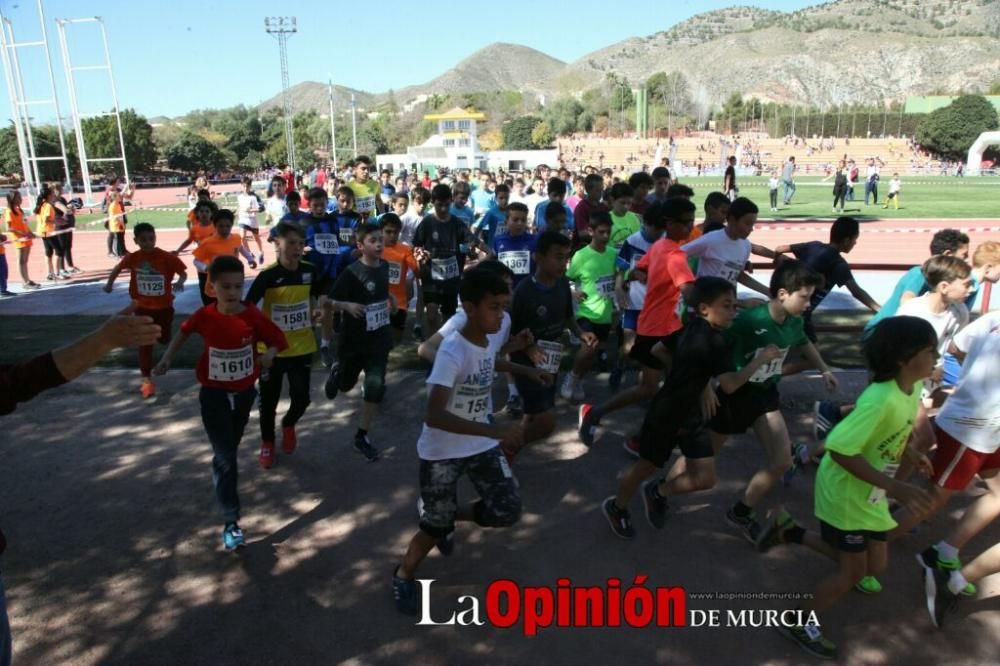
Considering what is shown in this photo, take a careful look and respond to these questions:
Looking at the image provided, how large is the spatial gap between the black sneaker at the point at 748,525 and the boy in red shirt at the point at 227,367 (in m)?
3.12

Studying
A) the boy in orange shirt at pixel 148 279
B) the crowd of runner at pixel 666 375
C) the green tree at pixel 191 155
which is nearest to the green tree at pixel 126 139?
the green tree at pixel 191 155

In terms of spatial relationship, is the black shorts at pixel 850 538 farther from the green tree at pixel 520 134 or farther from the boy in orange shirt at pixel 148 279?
the green tree at pixel 520 134

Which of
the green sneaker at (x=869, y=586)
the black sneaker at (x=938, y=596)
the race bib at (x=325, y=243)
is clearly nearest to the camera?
the black sneaker at (x=938, y=596)

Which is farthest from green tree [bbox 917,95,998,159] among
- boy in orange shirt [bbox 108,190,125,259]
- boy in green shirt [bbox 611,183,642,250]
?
boy in orange shirt [bbox 108,190,125,259]

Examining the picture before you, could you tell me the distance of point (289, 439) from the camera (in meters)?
5.56

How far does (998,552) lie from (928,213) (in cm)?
2426

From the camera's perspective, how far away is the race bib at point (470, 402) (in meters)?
3.57

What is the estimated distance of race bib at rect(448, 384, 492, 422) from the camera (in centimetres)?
357

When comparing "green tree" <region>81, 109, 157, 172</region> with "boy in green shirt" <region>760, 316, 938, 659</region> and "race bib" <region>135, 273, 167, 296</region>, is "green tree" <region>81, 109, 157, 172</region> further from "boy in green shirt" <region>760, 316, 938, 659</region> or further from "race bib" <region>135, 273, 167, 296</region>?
"boy in green shirt" <region>760, 316, 938, 659</region>

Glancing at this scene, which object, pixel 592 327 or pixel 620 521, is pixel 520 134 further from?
pixel 620 521

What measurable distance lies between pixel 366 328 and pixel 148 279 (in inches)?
103

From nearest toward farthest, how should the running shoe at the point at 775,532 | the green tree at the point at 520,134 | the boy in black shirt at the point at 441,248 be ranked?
the running shoe at the point at 775,532 → the boy in black shirt at the point at 441,248 → the green tree at the point at 520,134

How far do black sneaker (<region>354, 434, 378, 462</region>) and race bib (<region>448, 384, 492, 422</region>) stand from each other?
2.01m

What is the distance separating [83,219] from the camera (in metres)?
30.8
